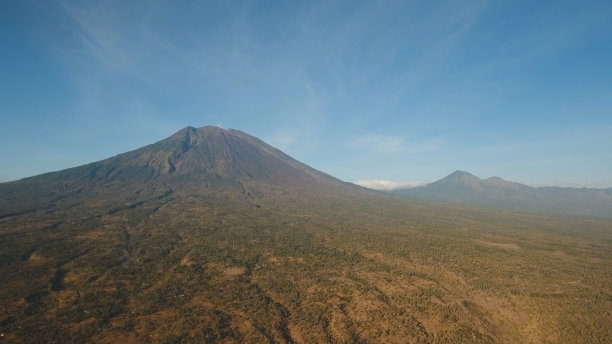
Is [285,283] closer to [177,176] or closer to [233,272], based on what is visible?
[233,272]

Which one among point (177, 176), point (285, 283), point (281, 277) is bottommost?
point (285, 283)

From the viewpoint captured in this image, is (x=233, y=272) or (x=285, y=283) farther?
(x=233, y=272)

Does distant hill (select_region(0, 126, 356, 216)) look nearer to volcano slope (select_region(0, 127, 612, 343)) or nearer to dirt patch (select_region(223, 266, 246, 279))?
volcano slope (select_region(0, 127, 612, 343))

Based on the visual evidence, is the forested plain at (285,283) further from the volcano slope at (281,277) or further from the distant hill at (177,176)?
the distant hill at (177,176)

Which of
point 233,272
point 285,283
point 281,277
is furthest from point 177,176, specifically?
point 285,283

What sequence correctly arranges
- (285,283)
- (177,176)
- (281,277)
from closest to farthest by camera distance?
(285,283), (281,277), (177,176)

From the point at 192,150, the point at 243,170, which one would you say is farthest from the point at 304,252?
the point at 192,150

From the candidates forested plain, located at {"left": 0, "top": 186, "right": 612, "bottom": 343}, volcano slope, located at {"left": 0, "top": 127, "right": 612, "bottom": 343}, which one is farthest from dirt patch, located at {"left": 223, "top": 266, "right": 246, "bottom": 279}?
volcano slope, located at {"left": 0, "top": 127, "right": 612, "bottom": 343}
